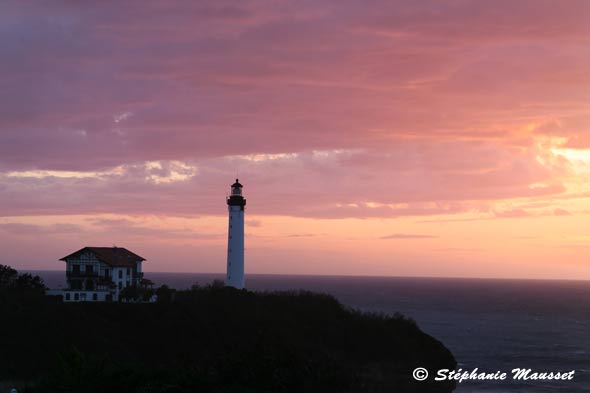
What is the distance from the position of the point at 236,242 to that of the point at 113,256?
45.9ft

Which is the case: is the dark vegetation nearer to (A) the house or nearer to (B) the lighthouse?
(A) the house

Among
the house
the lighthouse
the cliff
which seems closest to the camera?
the cliff

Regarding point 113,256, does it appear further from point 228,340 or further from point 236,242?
point 228,340

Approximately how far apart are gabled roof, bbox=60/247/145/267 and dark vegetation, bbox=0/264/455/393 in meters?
5.53

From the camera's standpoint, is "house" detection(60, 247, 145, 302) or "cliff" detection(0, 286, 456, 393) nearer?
"cliff" detection(0, 286, 456, 393)

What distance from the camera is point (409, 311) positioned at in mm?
176625

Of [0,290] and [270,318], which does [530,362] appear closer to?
[270,318]

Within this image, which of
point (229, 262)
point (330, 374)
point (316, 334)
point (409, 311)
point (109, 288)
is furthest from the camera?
point (409, 311)

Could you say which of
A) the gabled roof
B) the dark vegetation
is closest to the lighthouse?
the dark vegetation

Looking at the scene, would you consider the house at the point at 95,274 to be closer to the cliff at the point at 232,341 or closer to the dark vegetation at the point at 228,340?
the dark vegetation at the point at 228,340

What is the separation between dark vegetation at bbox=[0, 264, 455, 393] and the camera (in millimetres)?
49000

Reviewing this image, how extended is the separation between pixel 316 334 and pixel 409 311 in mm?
112600

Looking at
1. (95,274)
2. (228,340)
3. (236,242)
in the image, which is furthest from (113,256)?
(228,340)

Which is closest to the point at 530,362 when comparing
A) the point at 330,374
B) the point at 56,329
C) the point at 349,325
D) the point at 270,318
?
the point at 349,325
